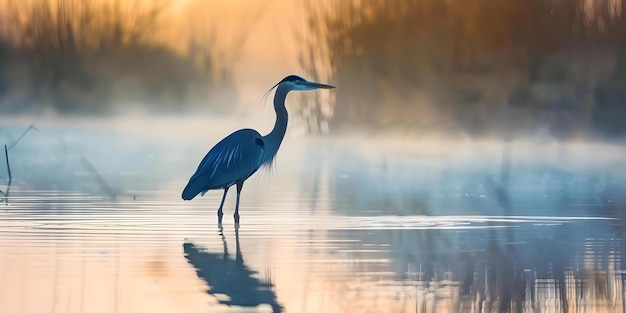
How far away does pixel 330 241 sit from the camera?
725cm

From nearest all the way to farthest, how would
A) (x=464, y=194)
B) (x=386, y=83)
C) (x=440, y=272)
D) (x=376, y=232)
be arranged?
(x=440, y=272)
(x=376, y=232)
(x=464, y=194)
(x=386, y=83)

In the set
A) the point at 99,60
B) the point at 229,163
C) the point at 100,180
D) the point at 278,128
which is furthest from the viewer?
the point at 99,60

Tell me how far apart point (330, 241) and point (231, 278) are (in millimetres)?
1475

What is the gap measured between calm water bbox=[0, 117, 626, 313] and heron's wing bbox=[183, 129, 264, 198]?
9.5 inches

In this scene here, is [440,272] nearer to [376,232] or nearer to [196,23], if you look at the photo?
[376,232]

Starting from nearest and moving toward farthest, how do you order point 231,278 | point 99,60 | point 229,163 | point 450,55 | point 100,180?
point 231,278, point 229,163, point 100,180, point 450,55, point 99,60

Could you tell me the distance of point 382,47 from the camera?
15.5m

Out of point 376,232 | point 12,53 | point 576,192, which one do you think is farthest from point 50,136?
point 376,232

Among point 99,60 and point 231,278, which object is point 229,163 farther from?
point 99,60

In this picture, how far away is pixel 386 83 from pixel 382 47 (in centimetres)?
110

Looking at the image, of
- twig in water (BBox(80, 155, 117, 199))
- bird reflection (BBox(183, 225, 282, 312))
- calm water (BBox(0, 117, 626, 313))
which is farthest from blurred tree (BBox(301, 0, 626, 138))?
bird reflection (BBox(183, 225, 282, 312))

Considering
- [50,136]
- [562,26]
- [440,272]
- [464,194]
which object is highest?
[562,26]

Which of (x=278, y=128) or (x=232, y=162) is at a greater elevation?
(x=278, y=128)

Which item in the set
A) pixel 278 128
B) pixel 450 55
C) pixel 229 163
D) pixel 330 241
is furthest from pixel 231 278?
pixel 450 55
